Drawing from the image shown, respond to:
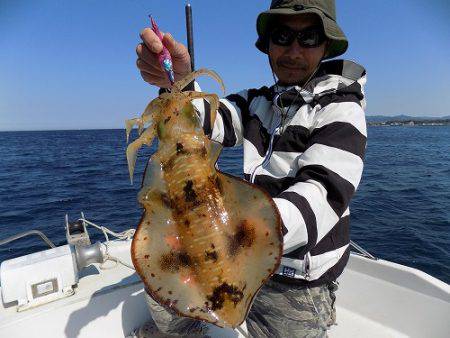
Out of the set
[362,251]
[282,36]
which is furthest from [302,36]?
[362,251]

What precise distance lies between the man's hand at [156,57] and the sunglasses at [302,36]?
1002 mm

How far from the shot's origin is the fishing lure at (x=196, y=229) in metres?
1.98

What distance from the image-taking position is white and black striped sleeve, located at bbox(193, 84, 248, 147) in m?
3.68

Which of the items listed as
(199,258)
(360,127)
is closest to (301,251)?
(199,258)

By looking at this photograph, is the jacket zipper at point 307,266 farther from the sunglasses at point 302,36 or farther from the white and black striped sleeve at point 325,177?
the sunglasses at point 302,36

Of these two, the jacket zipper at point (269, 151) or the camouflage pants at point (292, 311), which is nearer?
the camouflage pants at point (292, 311)

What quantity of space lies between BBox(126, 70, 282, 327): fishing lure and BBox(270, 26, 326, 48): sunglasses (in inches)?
67.2

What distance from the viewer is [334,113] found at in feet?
9.58

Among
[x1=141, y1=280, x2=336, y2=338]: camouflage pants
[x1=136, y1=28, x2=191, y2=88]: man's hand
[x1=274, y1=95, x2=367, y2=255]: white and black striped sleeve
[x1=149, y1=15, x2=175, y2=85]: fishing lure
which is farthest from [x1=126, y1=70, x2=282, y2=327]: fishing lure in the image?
[x1=141, y1=280, x2=336, y2=338]: camouflage pants

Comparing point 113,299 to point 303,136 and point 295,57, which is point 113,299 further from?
point 295,57

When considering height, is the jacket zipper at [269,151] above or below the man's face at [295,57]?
below

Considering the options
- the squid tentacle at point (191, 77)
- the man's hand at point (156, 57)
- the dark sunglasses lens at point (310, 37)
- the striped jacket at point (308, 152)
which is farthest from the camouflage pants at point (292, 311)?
the dark sunglasses lens at point (310, 37)

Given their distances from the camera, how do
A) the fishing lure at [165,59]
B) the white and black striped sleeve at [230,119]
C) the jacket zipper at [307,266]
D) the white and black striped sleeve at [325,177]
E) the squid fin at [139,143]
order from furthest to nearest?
1. the white and black striped sleeve at [230,119]
2. the jacket zipper at [307,266]
3. the fishing lure at [165,59]
4. the white and black striped sleeve at [325,177]
5. the squid fin at [139,143]

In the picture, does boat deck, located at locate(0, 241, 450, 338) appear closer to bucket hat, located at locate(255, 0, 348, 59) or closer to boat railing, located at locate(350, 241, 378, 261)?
boat railing, located at locate(350, 241, 378, 261)
